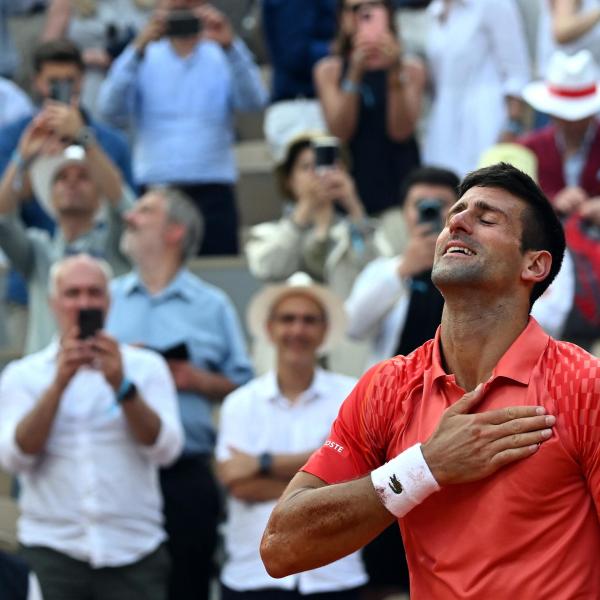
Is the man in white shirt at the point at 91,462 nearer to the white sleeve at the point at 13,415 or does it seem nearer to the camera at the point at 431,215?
the white sleeve at the point at 13,415

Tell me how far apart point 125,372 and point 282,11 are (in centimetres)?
375

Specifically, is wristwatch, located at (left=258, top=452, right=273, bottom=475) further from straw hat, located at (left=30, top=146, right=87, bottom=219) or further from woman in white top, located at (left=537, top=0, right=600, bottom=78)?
woman in white top, located at (left=537, top=0, right=600, bottom=78)

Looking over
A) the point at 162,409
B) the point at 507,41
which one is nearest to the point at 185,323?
the point at 162,409

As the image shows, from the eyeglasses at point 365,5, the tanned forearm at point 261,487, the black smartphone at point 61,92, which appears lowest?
the tanned forearm at point 261,487

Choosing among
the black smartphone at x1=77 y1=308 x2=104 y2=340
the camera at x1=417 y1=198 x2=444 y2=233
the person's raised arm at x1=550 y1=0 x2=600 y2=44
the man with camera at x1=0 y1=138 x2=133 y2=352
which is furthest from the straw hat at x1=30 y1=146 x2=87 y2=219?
the person's raised arm at x1=550 y1=0 x2=600 y2=44

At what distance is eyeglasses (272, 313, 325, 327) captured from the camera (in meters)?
7.47

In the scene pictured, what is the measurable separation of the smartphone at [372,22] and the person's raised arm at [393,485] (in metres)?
→ 5.46

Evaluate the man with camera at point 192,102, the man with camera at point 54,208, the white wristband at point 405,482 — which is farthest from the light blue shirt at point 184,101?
the white wristband at point 405,482

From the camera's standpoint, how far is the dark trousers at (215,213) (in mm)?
9773

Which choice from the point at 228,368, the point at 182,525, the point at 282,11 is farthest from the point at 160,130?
the point at 182,525

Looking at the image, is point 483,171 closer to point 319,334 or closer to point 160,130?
point 319,334

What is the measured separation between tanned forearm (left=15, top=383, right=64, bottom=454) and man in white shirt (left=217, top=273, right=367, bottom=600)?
767mm

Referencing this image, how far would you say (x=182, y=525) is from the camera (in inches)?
293

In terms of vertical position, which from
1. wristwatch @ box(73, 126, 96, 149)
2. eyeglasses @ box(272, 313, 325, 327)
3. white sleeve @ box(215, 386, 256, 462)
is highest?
wristwatch @ box(73, 126, 96, 149)
